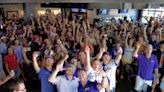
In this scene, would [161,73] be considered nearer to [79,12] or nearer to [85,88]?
[85,88]

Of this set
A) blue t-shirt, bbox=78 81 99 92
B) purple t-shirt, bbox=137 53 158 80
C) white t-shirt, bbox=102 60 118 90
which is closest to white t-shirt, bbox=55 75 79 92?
blue t-shirt, bbox=78 81 99 92

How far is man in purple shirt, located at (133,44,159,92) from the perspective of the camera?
17.5 ft

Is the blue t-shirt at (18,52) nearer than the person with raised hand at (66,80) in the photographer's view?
No

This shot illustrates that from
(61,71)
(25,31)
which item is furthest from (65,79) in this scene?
(25,31)

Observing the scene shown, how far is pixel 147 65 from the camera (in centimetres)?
537

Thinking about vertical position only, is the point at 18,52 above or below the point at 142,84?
above

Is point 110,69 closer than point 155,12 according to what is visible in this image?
Yes

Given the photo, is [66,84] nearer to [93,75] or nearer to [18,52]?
[93,75]

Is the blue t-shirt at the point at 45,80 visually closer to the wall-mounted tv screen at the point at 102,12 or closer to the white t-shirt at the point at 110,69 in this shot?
the white t-shirt at the point at 110,69

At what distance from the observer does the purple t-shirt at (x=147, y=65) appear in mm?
5352

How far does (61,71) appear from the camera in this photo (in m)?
4.39

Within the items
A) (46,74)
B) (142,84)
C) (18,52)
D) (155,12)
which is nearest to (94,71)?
(46,74)

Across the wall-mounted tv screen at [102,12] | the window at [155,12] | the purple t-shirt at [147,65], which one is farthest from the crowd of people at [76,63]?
the window at [155,12]

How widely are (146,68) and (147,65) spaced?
0.08 meters
